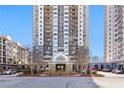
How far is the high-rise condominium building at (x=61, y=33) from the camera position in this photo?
8.74 meters

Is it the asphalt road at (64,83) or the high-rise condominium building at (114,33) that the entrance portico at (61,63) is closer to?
the high-rise condominium building at (114,33)

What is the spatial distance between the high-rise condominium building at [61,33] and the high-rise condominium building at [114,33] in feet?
3.96

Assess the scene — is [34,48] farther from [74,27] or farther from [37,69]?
[74,27]

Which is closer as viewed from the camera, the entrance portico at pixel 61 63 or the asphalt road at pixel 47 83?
the asphalt road at pixel 47 83

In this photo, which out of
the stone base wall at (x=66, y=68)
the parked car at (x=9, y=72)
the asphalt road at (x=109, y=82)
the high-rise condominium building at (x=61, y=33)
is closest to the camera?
the asphalt road at (x=109, y=82)

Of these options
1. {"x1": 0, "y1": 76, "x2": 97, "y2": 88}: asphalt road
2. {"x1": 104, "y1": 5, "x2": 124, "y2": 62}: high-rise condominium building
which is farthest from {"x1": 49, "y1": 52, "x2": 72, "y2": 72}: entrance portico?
{"x1": 0, "y1": 76, "x2": 97, "y2": 88}: asphalt road

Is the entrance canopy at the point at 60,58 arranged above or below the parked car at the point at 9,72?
above

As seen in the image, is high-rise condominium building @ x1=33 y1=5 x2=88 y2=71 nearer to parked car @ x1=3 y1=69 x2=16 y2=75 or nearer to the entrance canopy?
the entrance canopy

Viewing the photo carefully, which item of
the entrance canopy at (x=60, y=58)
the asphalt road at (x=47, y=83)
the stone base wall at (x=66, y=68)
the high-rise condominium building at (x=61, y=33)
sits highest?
the high-rise condominium building at (x=61, y=33)

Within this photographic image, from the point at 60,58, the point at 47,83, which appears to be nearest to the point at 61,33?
the point at 60,58

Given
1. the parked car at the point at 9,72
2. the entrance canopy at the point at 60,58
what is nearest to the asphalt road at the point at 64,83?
the parked car at the point at 9,72

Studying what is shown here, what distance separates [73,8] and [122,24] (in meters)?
2.33

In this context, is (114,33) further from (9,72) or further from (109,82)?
(109,82)
